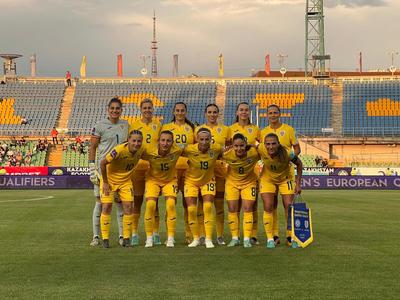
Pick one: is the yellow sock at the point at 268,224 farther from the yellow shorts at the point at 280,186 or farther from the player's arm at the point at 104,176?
the player's arm at the point at 104,176

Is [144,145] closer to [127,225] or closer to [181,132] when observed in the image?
[181,132]

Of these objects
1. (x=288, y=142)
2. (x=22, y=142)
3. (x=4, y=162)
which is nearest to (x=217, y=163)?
(x=288, y=142)

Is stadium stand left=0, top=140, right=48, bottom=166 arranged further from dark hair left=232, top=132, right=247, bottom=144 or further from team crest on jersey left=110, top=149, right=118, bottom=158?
dark hair left=232, top=132, right=247, bottom=144

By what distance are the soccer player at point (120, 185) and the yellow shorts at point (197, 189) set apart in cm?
93

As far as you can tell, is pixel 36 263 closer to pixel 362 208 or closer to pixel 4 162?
pixel 362 208

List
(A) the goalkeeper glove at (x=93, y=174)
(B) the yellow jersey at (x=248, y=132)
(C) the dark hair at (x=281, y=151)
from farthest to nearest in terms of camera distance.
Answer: (B) the yellow jersey at (x=248, y=132) < (A) the goalkeeper glove at (x=93, y=174) < (C) the dark hair at (x=281, y=151)

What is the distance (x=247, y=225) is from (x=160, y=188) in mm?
1576

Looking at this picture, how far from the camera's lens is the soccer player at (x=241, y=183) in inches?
454

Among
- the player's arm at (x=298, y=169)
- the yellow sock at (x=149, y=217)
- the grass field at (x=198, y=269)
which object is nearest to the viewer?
the grass field at (x=198, y=269)

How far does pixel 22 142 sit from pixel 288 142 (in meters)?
47.5

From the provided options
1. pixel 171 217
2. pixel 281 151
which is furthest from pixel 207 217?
pixel 281 151

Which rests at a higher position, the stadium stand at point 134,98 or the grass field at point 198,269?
the stadium stand at point 134,98

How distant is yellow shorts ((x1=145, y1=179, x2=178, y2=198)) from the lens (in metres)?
11.8

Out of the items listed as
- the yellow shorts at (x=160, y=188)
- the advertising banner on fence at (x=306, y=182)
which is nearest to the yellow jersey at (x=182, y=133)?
the yellow shorts at (x=160, y=188)
